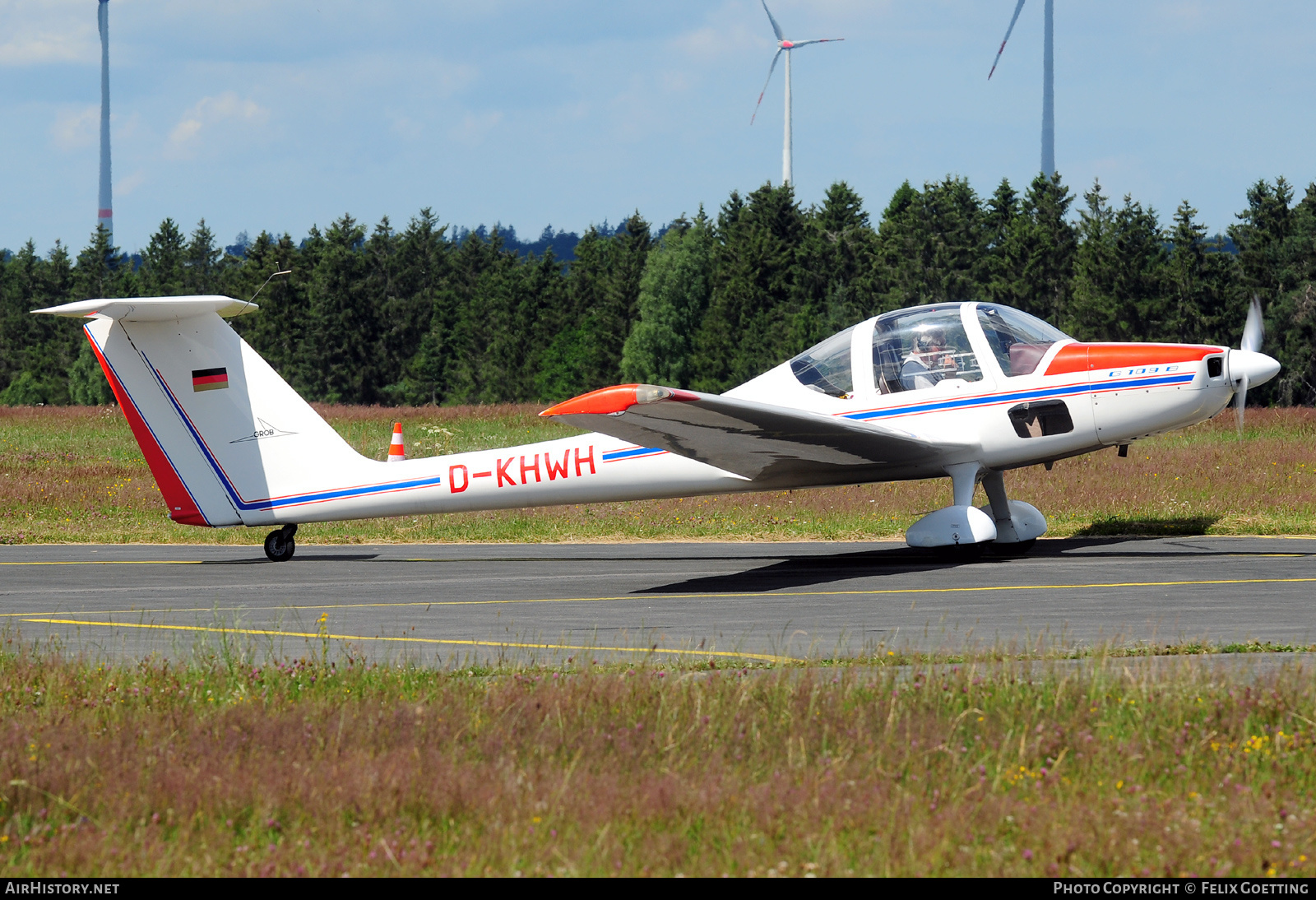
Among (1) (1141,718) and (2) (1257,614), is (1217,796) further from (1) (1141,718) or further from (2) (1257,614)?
(2) (1257,614)

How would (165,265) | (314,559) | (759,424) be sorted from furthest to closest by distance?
(165,265) → (314,559) → (759,424)

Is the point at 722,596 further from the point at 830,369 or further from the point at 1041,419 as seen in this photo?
the point at 1041,419

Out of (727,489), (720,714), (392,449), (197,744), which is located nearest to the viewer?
(197,744)

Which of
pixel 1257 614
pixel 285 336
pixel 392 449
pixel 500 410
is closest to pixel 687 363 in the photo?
pixel 285 336

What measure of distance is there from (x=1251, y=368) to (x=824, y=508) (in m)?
8.13

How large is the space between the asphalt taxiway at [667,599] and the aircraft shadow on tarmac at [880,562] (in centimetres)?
4

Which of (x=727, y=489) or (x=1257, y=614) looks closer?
(x=1257, y=614)

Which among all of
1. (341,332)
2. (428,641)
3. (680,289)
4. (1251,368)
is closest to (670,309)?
(680,289)

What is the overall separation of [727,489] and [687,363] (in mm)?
80960

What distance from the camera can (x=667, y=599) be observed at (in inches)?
474

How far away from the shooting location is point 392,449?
55.6ft

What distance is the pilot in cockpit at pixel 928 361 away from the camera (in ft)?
47.7

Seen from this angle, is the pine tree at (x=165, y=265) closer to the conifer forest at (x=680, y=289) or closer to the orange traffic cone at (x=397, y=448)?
the conifer forest at (x=680, y=289)

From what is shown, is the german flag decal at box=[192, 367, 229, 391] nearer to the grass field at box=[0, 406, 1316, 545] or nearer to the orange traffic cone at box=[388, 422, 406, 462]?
the orange traffic cone at box=[388, 422, 406, 462]
